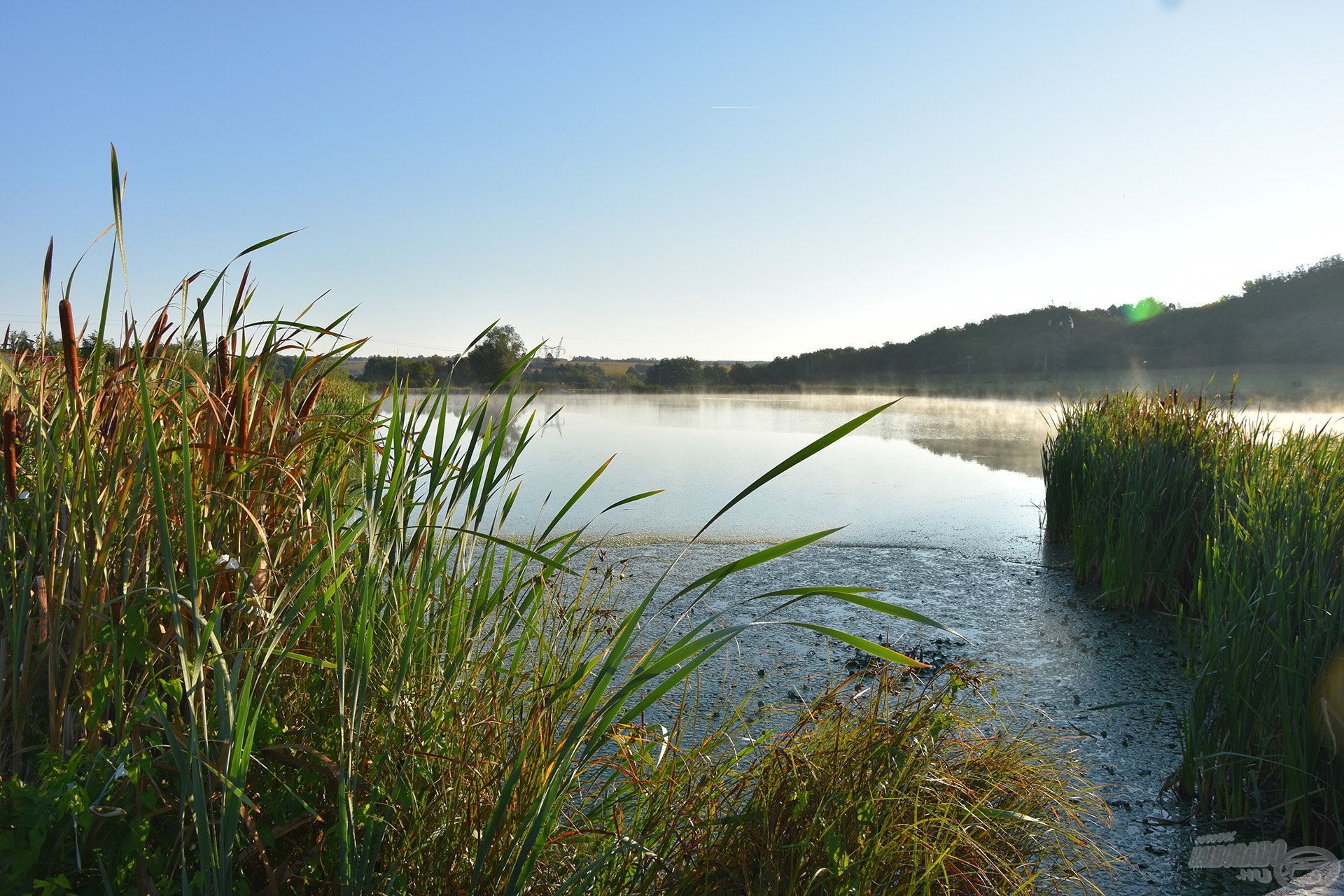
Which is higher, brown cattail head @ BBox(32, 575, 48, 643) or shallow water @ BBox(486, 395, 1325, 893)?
brown cattail head @ BBox(32, 575, 48, 643)

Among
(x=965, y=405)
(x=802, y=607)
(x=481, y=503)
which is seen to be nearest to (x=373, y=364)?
(x=965, y=405)

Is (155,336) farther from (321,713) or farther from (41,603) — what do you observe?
(321,713)

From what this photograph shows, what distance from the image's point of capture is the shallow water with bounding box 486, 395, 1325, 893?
2.30 meters

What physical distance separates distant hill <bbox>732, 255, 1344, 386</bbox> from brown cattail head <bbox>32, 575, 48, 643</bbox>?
29418mm

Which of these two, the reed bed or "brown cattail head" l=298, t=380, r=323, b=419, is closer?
"brown cattail head" l=298, t=380, r=323, b=419

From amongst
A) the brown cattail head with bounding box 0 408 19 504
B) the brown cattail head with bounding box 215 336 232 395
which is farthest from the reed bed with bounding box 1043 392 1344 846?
the brown cattail head with bounding box 0 408 19 504

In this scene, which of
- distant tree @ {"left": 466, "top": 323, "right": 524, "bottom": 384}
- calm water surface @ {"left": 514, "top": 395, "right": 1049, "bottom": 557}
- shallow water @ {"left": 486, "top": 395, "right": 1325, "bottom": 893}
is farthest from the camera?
distant tree @ {"left": 466, "top": 323, "right": 524, "bottom": 384}

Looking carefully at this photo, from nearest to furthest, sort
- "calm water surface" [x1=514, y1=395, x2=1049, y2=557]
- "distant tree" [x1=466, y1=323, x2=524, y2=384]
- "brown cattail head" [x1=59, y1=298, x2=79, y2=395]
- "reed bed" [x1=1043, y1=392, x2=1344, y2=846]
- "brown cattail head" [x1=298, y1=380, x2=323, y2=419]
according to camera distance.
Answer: "brown cattail head" [x1=59, y1=298, x2=79, y2=395], "brown cattail head" [x1=298, y1=380, x2=323, y2=419], "reed bed" [x1=1043, y1=392, x2=1344, y2=846], "calm water surface" [x1=514, y1=395, x2=1049, y2=557], "distant tree" [x1=466, y1=323, x2=524, y2=384]

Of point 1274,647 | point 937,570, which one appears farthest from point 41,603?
point 937,570

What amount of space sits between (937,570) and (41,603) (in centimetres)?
441

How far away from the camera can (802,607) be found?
150 inches

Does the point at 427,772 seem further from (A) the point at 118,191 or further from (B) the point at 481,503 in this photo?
(A) the point at 118,191

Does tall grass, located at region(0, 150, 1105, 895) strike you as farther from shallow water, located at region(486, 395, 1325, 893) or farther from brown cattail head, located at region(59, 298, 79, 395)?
shallow water, located at region(486, 395, 1325, 893)

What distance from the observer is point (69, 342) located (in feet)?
3.28
